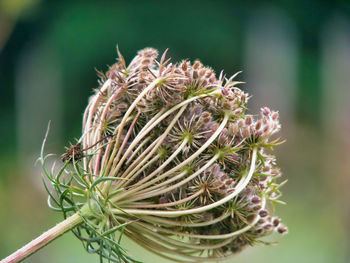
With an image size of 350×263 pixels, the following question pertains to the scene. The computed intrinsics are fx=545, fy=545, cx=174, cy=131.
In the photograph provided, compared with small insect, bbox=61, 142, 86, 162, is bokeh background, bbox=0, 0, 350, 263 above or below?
above

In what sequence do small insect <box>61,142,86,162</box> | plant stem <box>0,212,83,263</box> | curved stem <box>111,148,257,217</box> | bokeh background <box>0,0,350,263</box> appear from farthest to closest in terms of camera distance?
1. bokeh background <box>0,0,350,263</box>
2. small insect <box>61,142,86,162</box>
3. curved stem <box>111,148,257,217</box>
4. plant stem <box>0,212,83,263</box>

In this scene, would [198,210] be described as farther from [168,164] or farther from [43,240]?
[43,240]

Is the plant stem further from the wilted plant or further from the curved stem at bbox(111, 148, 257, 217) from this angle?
the curved stem at bbox(111, 148, 257, 217)

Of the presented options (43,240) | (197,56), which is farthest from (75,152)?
(197,56)

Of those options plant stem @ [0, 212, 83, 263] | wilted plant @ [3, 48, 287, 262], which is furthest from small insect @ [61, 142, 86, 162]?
plant stem @ [0, 212, 83, 263]

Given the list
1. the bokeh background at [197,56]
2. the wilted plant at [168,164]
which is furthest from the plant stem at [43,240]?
the bokeh background at [197,56]

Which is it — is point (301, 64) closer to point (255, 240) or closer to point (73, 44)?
point (73, 44)

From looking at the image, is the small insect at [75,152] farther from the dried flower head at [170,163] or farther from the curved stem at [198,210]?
the curved stem at [198,210]
